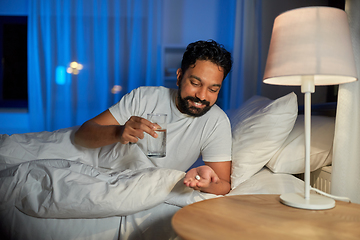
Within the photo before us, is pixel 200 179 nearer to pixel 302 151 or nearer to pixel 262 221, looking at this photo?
pixel 262 221

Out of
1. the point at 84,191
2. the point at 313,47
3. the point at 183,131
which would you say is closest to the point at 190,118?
the point at 183,131

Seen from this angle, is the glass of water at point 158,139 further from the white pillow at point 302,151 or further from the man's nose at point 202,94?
the white pillow at point 302,151

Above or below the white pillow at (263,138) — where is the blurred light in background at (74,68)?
above

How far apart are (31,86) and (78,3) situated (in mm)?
1095

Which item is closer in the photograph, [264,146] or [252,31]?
[264,146]

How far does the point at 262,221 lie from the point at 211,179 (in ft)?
0.80

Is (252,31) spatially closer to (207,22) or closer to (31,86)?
(207,22)

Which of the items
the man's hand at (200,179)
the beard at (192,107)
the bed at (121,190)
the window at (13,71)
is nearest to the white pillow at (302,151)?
the bed at (121,190)

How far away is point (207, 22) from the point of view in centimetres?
341

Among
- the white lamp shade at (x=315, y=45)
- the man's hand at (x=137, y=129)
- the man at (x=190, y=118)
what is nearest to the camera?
the white lamp shade at (x=315, y=45)

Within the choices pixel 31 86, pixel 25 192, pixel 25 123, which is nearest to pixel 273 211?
pixel 25 192

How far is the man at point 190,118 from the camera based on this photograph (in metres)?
1.41

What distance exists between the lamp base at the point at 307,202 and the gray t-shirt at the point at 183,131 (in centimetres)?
50

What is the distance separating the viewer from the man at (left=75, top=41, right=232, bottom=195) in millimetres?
1410
